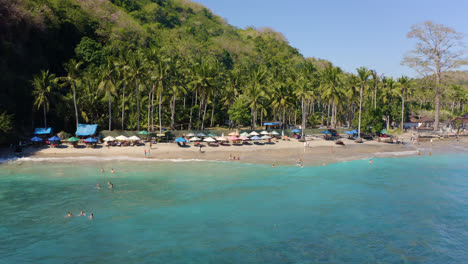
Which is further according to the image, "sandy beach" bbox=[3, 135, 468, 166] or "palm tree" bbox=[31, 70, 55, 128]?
"palm tree" bbox=[31, 70, 55, 128]

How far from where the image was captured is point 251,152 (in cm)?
5400

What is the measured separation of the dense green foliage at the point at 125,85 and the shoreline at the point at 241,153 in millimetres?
8421

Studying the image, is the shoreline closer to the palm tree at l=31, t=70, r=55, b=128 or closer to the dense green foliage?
the dense green foliage

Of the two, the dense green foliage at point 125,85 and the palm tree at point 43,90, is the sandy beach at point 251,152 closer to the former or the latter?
the dense green foliage at point 125,85

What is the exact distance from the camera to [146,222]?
25203 millimetres

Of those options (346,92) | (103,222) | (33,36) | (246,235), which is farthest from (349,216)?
(33,36)

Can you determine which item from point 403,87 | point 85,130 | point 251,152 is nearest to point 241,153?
point 251,152

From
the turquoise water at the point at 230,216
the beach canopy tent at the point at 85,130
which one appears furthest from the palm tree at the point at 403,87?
the beach canopy tent at the point at 85,130

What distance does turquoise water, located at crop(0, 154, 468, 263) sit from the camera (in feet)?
68.7

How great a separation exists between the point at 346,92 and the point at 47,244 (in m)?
75.1

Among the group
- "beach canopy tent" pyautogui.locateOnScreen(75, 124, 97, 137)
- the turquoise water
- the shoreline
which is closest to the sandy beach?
the shoreline

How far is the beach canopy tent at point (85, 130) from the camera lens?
55909mm

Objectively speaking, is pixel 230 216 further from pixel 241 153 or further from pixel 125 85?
pixel 125 85

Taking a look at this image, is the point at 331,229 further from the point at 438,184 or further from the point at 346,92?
the point at 346,92
